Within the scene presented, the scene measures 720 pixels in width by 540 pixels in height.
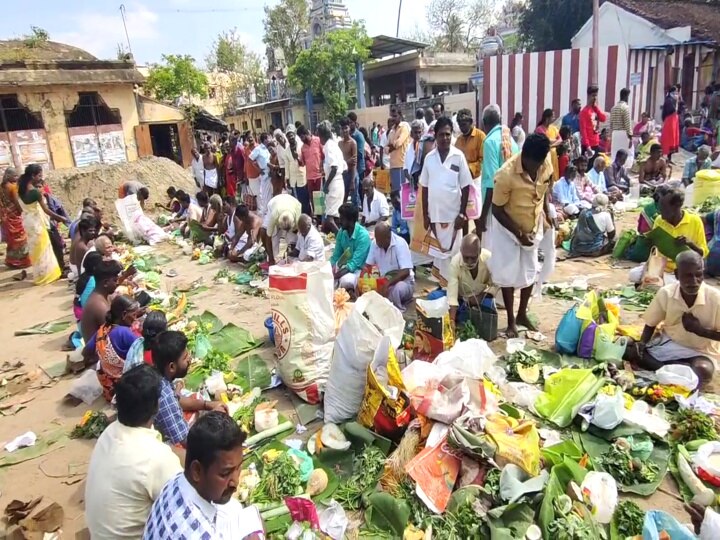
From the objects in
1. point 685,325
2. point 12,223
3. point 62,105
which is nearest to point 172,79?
point 62,105

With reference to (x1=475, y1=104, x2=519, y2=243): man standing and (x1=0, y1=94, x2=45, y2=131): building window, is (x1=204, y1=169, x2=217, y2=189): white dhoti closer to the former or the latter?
(x1=0, y1=94, x2=45, y2=131): building window

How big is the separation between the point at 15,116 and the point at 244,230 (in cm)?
1140

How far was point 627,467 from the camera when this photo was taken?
2906mm

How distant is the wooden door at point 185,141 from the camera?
1884cm

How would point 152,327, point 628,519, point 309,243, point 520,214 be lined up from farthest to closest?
point 309,243 → point 520,214 → point 152,327 → point 628,519

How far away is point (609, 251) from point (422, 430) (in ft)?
16.1

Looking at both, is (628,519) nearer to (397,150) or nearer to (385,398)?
(385,398)

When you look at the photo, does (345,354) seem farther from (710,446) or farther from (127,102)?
(127,102)

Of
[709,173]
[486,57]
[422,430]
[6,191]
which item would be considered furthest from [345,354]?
[486,57]

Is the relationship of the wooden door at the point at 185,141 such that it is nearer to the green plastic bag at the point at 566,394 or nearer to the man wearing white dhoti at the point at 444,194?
the man wearing white dhoti at the point at 444,194

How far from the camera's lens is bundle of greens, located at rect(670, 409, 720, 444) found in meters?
3.08

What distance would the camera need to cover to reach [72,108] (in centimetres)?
1577

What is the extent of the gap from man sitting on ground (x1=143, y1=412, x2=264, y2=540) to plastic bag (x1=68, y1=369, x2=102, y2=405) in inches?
122

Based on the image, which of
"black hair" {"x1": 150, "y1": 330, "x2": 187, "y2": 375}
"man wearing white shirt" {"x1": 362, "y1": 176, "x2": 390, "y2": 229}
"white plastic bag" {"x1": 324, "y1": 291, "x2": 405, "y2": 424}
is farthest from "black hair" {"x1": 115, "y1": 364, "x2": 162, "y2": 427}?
"man wearing white shirt" {"x1": 362, "y1": 176, "x2": 390, "y2": 229}
